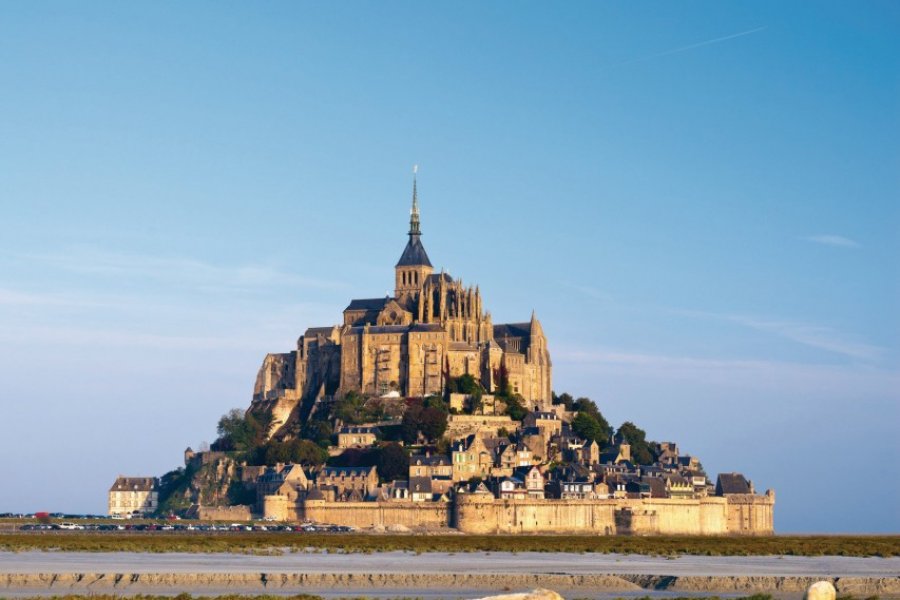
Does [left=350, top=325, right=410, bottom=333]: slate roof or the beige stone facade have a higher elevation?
[left=350, top=325, right=410, bottom=333]: slate roof

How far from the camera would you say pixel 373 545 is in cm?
9100

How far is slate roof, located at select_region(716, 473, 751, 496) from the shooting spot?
137500 millimetres

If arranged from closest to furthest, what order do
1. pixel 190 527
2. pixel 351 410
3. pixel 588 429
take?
pixel 190 527 → pixel 351 410 → pixel 588 429

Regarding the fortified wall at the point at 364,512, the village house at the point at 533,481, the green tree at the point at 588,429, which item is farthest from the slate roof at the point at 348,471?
the green tree at the point at 588,429

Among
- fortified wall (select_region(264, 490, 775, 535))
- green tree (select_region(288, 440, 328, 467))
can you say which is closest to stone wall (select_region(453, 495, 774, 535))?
fortified wall (select_region(264, 490, 775, 535))

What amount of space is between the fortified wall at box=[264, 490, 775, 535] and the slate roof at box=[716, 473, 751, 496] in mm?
8459

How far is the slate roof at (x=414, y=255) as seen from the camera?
517 ft

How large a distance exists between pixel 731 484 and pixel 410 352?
105 feet

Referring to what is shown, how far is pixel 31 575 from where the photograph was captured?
5897 centimetres

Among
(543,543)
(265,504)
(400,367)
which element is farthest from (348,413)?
(543,543)

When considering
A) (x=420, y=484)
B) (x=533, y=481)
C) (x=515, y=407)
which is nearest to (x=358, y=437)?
(x=420, y=484)

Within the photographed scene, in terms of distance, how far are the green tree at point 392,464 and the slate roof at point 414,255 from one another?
3004cm

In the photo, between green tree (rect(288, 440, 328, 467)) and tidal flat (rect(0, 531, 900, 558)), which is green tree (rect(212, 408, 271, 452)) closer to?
green tree (rect(288, 440, 328, 467))

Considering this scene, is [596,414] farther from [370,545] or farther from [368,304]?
[370,545]
